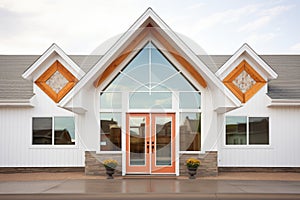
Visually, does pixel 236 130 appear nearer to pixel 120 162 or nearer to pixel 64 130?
pixel 120 162

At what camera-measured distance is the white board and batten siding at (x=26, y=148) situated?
18.7 metres

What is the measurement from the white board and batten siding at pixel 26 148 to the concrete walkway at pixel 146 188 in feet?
6.83

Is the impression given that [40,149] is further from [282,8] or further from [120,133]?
[282,8]

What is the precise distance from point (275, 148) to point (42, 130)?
33.8 ft

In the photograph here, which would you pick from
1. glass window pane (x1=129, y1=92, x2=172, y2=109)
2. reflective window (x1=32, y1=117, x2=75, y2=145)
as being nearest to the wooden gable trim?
glass window pane (x1=129, y1=92, x2=172, y2=109)

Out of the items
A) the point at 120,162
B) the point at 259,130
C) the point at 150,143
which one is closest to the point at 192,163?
the point at 150,143

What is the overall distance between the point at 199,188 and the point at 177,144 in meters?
3.69

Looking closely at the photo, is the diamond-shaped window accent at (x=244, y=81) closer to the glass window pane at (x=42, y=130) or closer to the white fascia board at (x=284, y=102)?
the white fascia board at (x=284, y=102)

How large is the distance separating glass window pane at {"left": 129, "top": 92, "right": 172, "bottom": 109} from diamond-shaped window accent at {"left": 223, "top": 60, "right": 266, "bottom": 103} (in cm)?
319

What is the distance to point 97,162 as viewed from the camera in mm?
16766

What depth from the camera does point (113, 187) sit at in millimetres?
13469

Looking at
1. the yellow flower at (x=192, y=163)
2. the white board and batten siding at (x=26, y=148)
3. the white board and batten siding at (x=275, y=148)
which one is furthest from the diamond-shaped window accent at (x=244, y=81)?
the white board and batten siding at (x=26, y=148)

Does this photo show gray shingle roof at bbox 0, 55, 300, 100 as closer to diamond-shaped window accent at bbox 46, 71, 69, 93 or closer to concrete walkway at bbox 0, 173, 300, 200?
diamond-shaped window accent at bbox 46, 71, 69, 93

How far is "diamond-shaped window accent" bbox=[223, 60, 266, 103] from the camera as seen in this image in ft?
62.0
